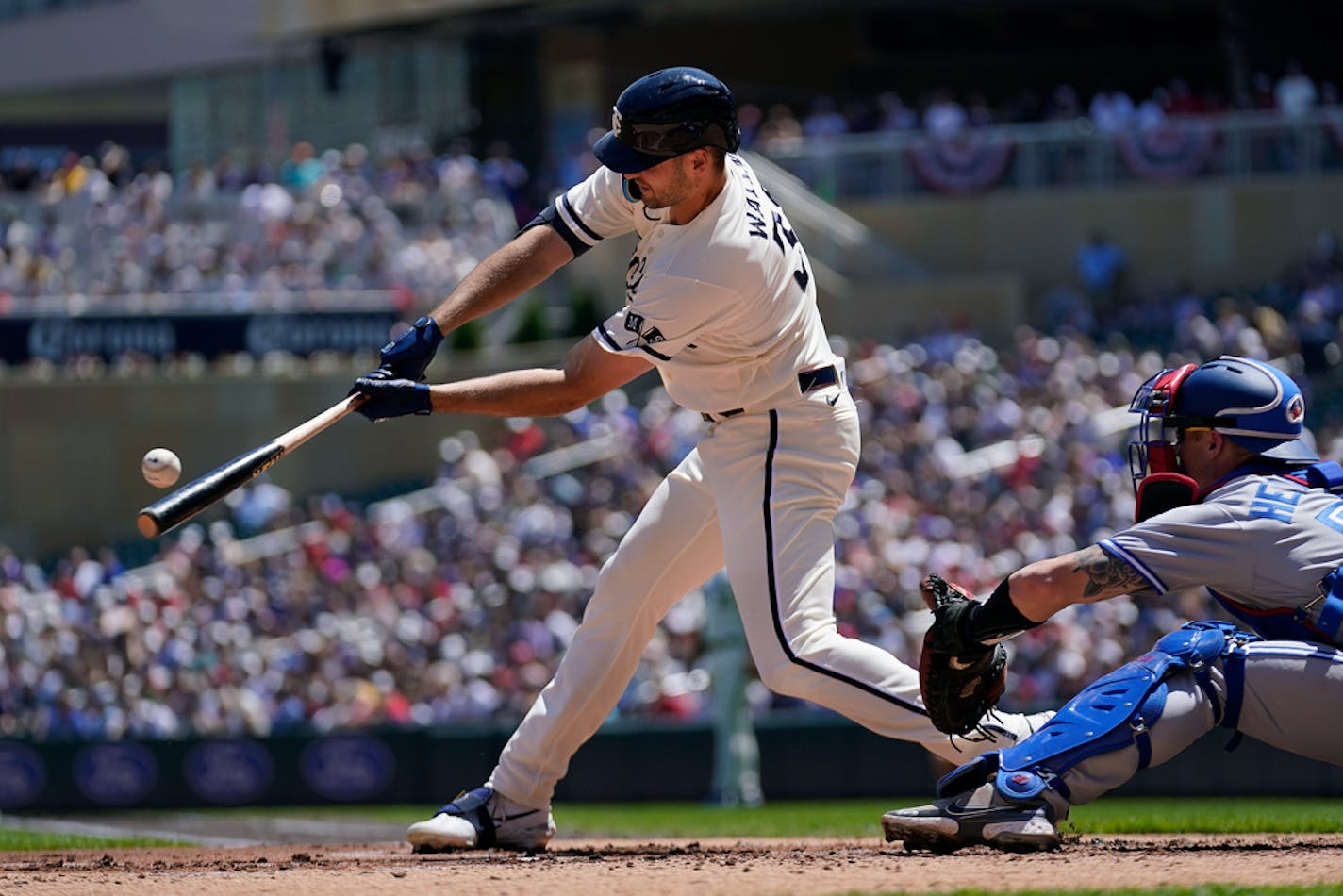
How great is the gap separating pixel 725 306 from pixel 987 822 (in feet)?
4.97

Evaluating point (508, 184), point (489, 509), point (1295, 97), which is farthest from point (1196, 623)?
point (508, 184)

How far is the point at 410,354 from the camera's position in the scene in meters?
5.52

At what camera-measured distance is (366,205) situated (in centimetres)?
2402

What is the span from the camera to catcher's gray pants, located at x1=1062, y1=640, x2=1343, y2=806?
4.80 m

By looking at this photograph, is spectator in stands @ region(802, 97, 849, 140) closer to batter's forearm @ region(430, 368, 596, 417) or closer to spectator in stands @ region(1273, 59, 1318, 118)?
spectator in stands @ region(1273, 59, 1318, 118)

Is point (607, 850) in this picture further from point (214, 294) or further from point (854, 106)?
point (854, 106)

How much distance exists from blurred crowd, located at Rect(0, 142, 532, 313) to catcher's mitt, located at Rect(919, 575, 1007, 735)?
18137 millimetres

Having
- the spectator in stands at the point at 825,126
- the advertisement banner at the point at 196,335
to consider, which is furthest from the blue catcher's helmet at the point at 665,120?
the spectator in stands at the point at 825,126

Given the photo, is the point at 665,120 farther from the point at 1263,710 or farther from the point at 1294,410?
the point at 1263,710

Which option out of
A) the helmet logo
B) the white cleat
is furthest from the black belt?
the helmet logo

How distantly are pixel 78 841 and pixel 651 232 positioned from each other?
4.17m

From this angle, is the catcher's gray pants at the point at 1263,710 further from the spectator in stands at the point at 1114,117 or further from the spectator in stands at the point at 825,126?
the spectator in stands at the point at 825,126

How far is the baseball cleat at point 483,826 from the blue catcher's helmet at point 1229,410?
215cm

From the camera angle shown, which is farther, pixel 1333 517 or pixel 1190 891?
pixel 1333 517
